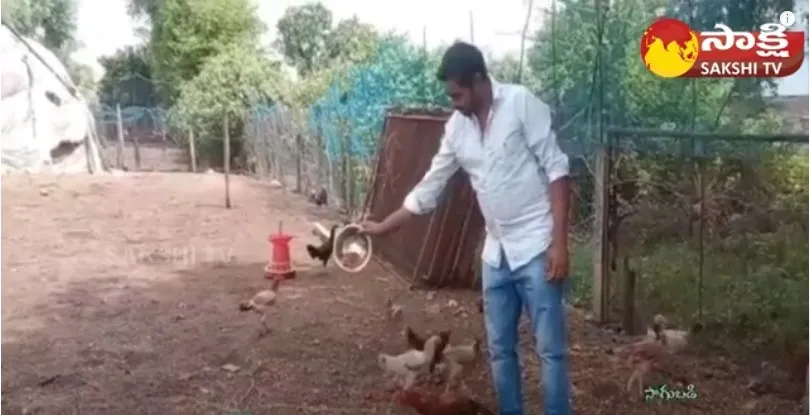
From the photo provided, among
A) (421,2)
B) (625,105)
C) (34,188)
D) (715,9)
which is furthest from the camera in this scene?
(34,188)

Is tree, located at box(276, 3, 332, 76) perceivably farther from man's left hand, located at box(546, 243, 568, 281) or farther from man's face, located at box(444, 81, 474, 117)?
man's left hand, located at box(546, 243, 568, 281)

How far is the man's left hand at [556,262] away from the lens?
1.86 m

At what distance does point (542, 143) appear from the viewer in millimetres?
1842

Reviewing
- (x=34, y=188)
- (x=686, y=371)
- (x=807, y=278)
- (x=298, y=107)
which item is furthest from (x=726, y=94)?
(x=34, y=188)

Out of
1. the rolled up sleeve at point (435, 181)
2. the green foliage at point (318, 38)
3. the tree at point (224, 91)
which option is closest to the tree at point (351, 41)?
the green foliage at point (318, 38)

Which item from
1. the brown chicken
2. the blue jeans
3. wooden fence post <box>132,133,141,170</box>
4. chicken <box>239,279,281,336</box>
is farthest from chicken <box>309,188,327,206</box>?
the blue jeans

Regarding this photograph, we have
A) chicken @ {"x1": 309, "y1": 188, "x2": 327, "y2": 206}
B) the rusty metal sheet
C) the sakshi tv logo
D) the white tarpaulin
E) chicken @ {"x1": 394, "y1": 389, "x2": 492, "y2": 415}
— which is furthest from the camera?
chicken @ {"x1": 309, "y1": 188, "x2": 327, "y2": 206}

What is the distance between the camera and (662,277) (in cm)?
257

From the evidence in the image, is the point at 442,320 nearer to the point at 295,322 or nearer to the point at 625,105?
the point at 295,322

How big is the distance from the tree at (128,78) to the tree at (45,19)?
102 mm

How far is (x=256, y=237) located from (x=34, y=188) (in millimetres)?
567

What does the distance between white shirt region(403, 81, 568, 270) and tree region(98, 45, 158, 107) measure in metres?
0.82

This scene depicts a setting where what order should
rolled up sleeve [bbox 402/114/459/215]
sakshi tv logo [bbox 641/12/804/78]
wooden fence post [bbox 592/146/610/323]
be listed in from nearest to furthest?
rolled up sleeve [bbox 402/114/459/215], sakshi tv logo [bbox 641/12/804/78], wooden fence post [bbox 592/146/610/323]

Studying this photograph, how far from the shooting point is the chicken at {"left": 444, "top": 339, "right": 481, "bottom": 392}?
2328mm
